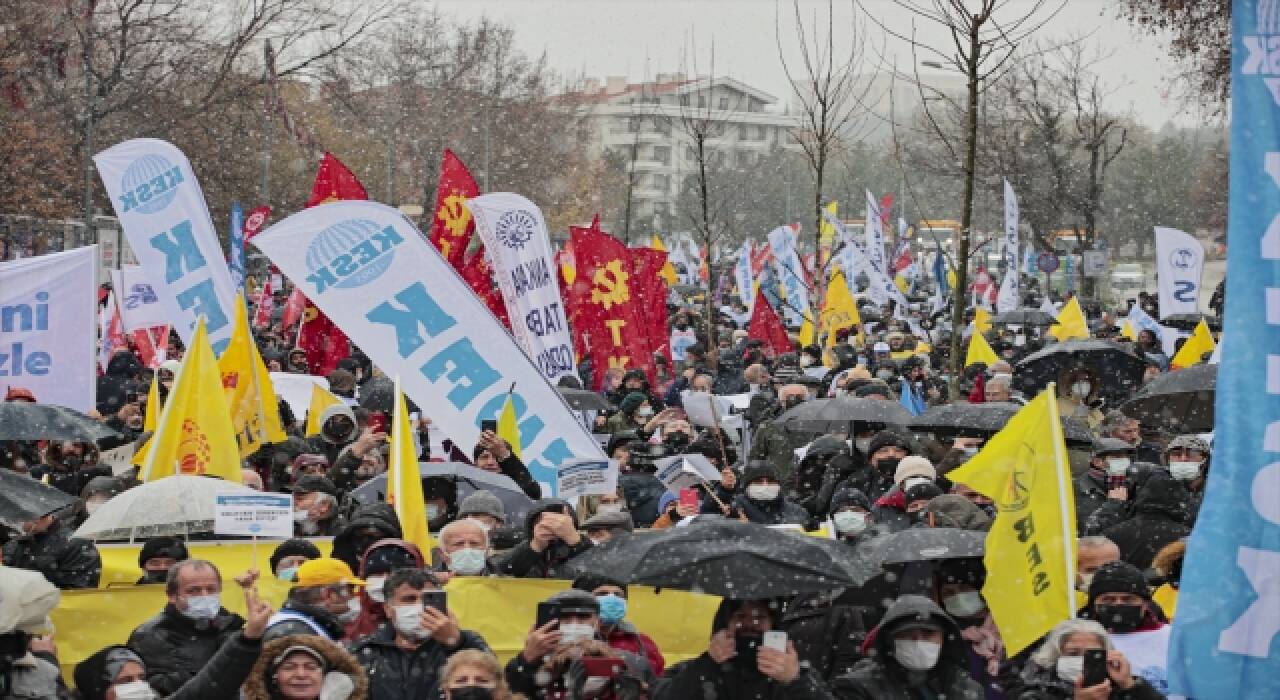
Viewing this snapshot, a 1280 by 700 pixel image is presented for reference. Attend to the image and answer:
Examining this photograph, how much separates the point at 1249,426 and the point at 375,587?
10.5ft

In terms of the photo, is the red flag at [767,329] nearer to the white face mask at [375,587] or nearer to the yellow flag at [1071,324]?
the yellow flag at [1071,324]

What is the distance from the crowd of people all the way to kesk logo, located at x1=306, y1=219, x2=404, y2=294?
0.89 m

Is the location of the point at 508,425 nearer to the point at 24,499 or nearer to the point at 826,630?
the point at 24,499

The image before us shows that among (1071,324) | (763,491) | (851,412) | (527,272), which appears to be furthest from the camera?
(1071,324)

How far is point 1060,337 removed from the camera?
2248cm

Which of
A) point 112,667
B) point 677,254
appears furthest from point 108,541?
point 677,254

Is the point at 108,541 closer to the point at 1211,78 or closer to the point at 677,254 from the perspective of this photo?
the point at 1211,78

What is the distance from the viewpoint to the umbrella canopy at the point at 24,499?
8.92 metres

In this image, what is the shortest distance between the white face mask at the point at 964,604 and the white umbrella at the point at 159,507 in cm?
303

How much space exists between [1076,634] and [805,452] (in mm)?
5815

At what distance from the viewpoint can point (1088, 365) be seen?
1567cm

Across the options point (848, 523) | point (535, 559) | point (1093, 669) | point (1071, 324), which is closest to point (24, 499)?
point (535, 559)

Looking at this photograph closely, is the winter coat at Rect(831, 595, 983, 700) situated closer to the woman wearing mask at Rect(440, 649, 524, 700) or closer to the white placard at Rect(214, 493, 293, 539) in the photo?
the woman wearing mask at Rect(440, 649, 524, 700)

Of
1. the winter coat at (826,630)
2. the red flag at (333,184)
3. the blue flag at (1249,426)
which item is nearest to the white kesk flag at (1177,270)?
the red flag at (333,184)
